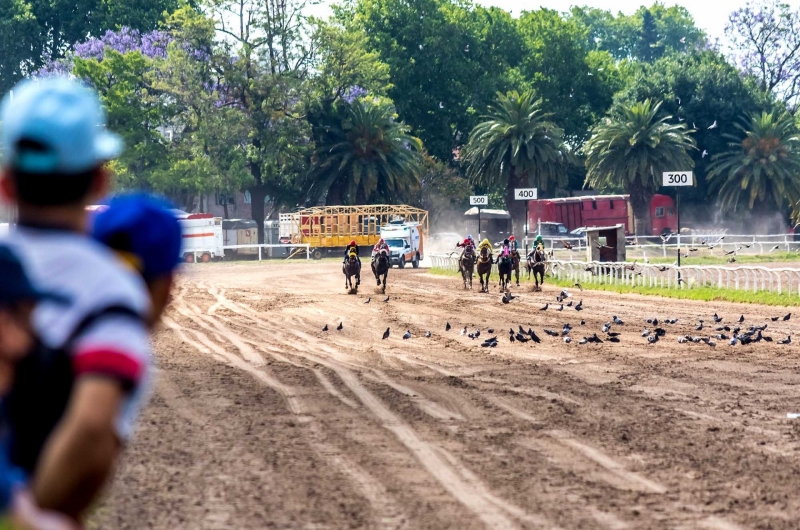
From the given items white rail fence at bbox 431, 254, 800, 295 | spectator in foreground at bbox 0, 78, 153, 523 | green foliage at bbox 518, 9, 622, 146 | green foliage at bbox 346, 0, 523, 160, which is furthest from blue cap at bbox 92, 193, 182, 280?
green foliage at bbox 518, 9, 622, 146

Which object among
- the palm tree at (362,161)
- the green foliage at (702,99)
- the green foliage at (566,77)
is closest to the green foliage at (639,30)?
the green foliage at (566,77)

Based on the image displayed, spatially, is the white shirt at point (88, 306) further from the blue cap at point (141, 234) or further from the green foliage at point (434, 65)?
the green foliage at point (434, 65)

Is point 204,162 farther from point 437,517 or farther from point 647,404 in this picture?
point 437,517

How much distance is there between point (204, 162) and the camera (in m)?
70.1

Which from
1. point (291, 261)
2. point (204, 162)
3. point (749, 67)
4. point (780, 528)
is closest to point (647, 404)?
point (780, 528)

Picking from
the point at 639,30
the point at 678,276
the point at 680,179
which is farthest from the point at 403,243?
the point at 639,30

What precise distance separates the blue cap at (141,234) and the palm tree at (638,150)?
6977cm

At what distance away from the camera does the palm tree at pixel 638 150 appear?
71.8m

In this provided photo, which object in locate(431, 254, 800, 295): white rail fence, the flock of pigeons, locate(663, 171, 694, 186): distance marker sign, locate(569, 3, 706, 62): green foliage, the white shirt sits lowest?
the flock of pigeons

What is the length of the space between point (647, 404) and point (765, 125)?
6737 centimetres

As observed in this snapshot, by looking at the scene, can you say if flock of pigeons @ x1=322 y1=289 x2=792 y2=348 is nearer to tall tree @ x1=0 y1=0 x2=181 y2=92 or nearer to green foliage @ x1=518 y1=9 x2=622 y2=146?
tall tree @ x1=0 y1=0 x2=181 y2=92

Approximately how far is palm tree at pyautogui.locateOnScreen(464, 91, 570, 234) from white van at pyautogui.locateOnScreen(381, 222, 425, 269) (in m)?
16.4

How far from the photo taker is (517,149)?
72.0 metres

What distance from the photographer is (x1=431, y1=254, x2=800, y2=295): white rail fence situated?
2985 cm
